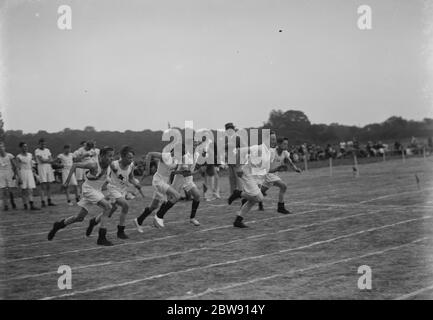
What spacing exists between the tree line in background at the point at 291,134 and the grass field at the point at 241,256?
2553 centimetres

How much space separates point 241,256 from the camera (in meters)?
9.58

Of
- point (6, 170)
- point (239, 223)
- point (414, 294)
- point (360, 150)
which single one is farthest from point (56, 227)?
point (360, 150)

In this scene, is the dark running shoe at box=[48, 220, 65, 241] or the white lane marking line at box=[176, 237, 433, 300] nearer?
the white lane marking line at box=[176, 237, 433, 300]

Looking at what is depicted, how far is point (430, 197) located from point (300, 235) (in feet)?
23.9

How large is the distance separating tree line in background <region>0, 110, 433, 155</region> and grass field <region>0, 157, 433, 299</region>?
25.5 metres

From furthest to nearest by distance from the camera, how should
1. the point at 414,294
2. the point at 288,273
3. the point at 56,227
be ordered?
1. the point at 56,227
2. the point at 288,273
3. the point at 414,294

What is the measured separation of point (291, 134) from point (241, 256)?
47.3 metres

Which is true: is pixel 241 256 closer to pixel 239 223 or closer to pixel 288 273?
pixel 288 273

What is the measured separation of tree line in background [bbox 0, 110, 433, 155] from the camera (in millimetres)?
40825

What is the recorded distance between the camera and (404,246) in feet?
32.6

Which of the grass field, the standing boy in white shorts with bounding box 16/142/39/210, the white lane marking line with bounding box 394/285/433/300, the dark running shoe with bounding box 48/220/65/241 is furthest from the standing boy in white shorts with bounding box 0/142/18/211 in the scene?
the white lane marking line with bounding box 394/285/433/300

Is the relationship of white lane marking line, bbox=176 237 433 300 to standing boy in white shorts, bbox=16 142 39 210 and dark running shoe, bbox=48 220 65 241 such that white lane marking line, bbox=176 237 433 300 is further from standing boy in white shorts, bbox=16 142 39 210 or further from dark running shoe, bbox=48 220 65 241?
standing boy in white shorts, bbox=16 142 39 210
